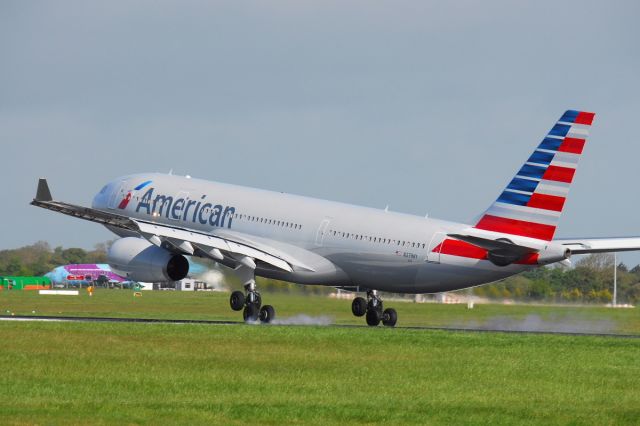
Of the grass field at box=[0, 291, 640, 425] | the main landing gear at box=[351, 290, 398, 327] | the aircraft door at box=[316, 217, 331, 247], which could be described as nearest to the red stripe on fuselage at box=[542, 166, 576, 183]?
the grass field at box=[0, 291, 640, 425]

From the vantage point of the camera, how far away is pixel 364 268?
57.8m

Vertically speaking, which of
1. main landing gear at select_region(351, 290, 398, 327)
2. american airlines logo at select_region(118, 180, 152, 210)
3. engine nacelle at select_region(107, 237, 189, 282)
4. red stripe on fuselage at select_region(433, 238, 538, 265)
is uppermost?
american airlines logo at select_region(118, 180, 152, 210)

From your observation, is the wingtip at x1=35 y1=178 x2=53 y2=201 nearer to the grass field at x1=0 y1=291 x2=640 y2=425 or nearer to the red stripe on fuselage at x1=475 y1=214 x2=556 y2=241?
the grass field at x1=0 y1=291 x2=640 y2=425

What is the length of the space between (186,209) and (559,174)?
773 inches

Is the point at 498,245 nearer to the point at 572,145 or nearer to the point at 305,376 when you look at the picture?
the point at 572,145

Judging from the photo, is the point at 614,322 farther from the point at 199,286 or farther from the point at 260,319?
the point at 199,286

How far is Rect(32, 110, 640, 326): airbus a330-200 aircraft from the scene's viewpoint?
52.3 metres

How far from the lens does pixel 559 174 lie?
52188 mm

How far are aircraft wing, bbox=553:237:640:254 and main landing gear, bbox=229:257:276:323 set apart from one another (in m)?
12.8

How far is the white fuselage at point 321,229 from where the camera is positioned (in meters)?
55.0

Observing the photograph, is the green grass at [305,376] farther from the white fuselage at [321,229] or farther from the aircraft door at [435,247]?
the white fuselage at [321,229]

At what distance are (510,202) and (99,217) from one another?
721 inches

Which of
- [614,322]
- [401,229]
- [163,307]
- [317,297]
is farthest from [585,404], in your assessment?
[163,307]

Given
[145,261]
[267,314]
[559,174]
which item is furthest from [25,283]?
[559,174]
